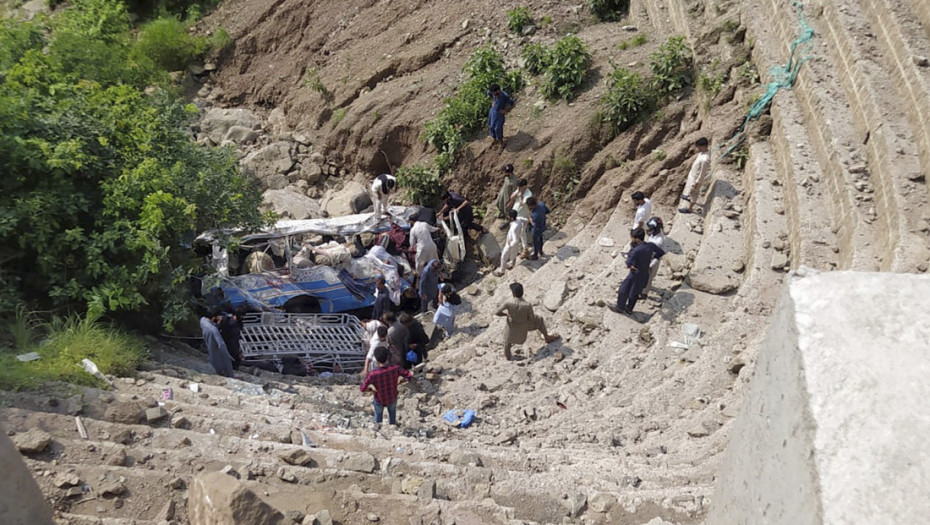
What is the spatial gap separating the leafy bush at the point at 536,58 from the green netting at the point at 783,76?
4.18 m

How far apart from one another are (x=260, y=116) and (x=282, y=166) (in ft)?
9.25

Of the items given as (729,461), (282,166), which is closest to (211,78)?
(282,166)

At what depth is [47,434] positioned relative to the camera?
16.8ft

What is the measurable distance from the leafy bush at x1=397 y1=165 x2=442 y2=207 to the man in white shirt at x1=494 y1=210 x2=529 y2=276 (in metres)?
2.33

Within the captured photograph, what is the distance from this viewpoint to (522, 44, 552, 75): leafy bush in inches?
504

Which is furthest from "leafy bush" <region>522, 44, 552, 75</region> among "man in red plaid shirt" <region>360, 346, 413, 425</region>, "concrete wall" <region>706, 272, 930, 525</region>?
"concrete wall" <region>706, 272, 930, 525</region>

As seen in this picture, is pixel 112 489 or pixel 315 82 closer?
pixel 112 489

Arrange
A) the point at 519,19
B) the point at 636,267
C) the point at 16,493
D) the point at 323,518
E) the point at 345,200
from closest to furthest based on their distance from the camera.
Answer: the point at 16,493, the point at 323,518, the point at 636,267, the point at 345,200, the point at 519,19

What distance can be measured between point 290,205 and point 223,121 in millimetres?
4223

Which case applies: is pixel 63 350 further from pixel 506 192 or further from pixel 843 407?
pixel 506 192

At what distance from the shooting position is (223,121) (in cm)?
1545

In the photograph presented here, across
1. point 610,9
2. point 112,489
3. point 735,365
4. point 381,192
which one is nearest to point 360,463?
point 112,489

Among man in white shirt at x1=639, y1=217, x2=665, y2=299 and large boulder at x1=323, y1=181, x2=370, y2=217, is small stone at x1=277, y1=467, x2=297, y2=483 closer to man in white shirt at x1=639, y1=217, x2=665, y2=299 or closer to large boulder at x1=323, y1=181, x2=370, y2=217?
man in white shirt at x1=639, y1=217, x2=665, y2=299

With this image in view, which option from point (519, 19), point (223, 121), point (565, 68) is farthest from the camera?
point (223, 121)
